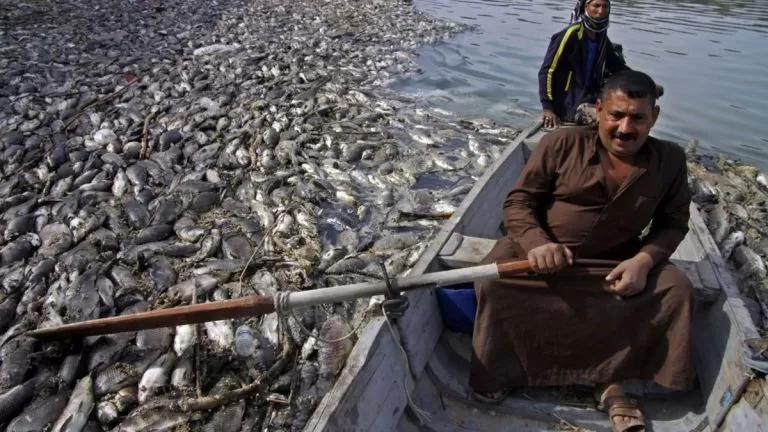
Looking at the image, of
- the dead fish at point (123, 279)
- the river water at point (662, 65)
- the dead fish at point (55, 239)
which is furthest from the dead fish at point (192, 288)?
the river water at point (662, 65)

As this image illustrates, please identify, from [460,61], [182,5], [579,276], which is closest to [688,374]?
[579,276]

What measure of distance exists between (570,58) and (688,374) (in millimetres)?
4017

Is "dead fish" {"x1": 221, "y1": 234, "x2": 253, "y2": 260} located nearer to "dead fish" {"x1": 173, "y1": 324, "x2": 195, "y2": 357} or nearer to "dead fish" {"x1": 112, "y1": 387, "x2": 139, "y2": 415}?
"dead fish" {"x1": 173, "y1": 324, "x2": 195, "y2": 357}

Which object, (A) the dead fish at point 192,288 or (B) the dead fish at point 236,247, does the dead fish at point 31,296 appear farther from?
(B) the dead fish at point 236,247

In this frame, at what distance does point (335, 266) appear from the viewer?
16.6ft

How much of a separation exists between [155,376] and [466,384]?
2.11 meters

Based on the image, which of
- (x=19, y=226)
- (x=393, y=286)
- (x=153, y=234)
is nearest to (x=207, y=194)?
(x=153, y=234)

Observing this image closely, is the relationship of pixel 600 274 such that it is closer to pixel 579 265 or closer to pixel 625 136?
pixel 579 265

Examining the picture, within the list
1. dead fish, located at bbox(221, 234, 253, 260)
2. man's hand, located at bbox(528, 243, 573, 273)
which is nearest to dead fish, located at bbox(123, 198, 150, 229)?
dead fish, located at bbox(221, 234, 253, 260)

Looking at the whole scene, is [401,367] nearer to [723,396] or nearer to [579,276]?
[579,276]

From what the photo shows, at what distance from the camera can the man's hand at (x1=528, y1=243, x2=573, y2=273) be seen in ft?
9.44

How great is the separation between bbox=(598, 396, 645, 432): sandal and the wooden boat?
0.14 meters

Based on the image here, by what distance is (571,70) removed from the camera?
6070mm

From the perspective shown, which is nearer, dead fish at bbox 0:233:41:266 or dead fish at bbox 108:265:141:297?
dead fish at bbox 108:265:141:297
